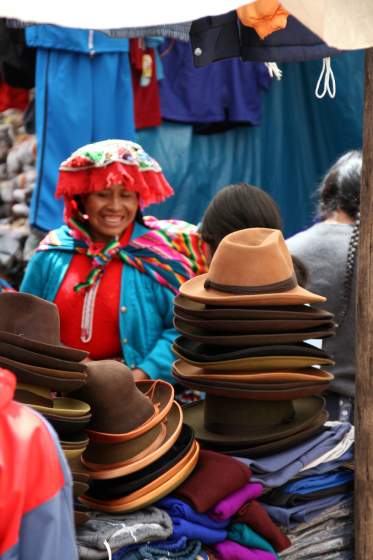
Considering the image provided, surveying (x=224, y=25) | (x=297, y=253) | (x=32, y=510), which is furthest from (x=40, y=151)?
(x=32, y=510)

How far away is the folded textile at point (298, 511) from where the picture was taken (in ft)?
9.70

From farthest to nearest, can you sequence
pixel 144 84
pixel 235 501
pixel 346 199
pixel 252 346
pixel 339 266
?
pixel 144 84
pixel 346 199
pixel 339 266
pixel 252 346
pixel 235 501

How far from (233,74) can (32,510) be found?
16.5 ft

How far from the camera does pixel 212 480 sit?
2.76 m

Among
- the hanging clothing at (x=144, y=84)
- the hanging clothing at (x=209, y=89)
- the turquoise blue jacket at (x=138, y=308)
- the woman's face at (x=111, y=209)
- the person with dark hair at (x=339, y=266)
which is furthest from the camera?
the hanging clothing at (x=209, y=89)

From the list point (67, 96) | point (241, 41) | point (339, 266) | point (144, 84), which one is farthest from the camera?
point (144, 84)

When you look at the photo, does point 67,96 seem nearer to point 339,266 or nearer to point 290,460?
point 339,266

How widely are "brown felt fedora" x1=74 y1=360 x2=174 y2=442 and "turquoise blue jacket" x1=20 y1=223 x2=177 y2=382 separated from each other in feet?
4.43

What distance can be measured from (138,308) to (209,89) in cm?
257

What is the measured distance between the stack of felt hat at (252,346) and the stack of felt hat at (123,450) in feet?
0.98

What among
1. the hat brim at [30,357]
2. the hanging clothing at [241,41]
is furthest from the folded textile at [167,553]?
the hanging clothing at [241,41]

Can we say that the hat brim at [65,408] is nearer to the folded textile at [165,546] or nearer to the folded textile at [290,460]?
the folded textile at [165,546]

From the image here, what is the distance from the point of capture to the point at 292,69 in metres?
6.74

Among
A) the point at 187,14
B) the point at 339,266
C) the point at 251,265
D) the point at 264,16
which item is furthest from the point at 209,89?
the point at 187,14
